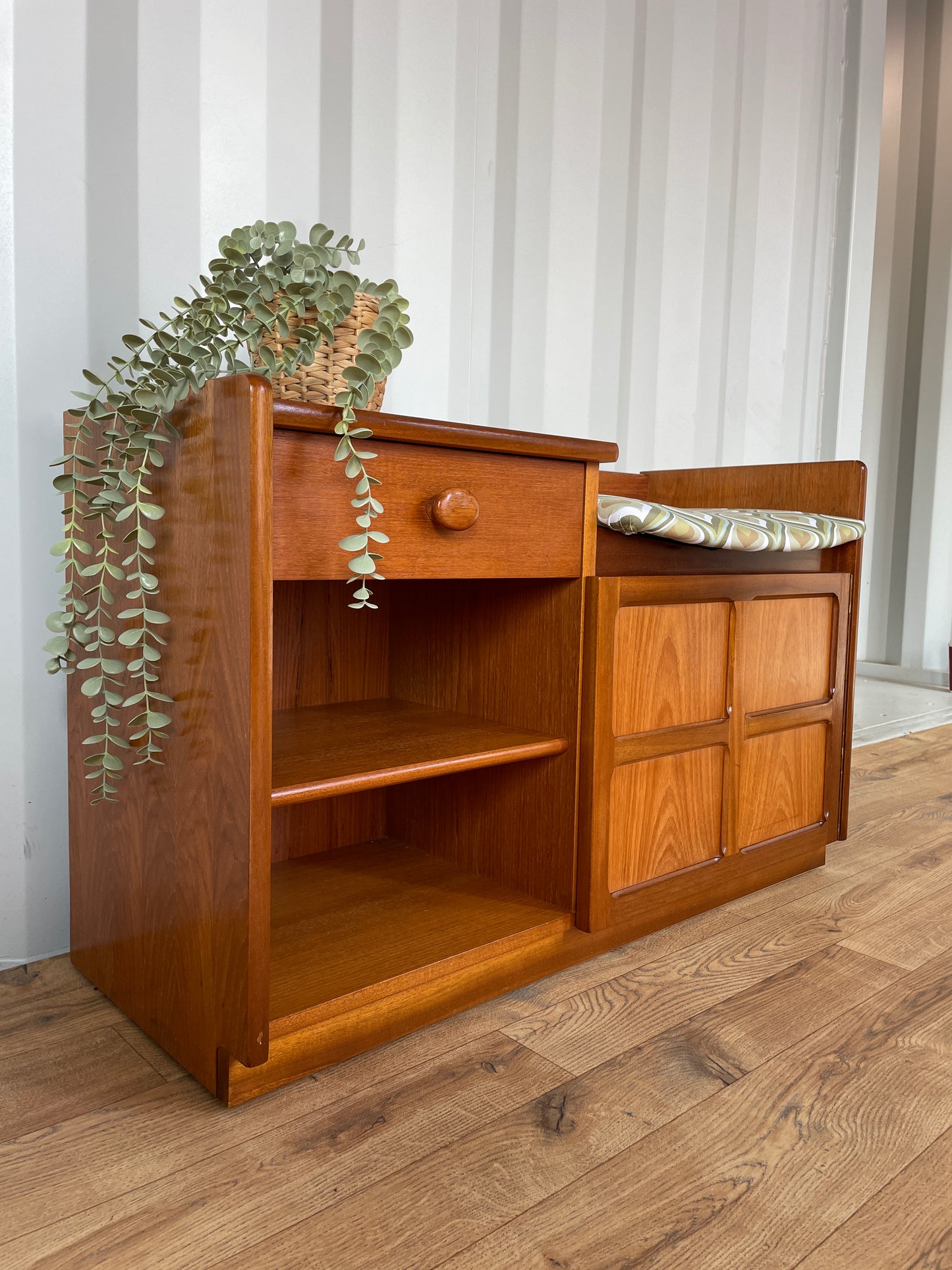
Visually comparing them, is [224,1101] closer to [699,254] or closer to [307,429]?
[307,429]

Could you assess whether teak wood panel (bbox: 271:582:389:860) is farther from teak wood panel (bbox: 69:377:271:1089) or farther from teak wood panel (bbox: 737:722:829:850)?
teak wood panel (bbox: 737:722:829:850)

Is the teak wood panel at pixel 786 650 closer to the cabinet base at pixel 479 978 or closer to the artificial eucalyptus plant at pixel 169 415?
the cabinet base at pixel 479 978

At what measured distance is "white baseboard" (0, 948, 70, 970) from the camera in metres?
1.19

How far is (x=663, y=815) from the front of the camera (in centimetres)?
129

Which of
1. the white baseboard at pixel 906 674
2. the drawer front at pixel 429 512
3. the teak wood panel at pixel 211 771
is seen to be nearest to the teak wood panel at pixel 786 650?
the drawer front at pixel 429 512

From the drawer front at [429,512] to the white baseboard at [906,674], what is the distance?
8.95 feet

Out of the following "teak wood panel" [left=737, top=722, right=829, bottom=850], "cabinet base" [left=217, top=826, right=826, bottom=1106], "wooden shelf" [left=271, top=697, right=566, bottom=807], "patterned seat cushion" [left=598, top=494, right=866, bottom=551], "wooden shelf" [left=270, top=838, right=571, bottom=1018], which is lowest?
"cabinet base" [left=217, top=826, right=826, bottom=1106]

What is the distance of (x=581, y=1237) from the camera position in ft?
2.41

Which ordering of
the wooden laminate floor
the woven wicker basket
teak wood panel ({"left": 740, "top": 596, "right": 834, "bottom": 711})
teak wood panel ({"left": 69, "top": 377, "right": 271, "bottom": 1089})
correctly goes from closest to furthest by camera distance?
the wooden laminate floor, teak wood panel ({"left": 69, "top": 377, "right": 271, "bottom": 1089}), the woven wicker basket, teak wood panel ({"left": 740, "top": 596, "right": 834, "bottom": 711})

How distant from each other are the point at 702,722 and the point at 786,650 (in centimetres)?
24

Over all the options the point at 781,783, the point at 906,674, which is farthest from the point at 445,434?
the point at 906,674

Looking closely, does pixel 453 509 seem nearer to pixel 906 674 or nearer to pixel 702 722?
pixel 702 722

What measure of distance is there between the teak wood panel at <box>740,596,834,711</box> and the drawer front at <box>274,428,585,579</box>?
0.38m

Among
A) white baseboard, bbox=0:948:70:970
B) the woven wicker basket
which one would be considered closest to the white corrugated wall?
white baseboard, bbox=0:948:70:970
